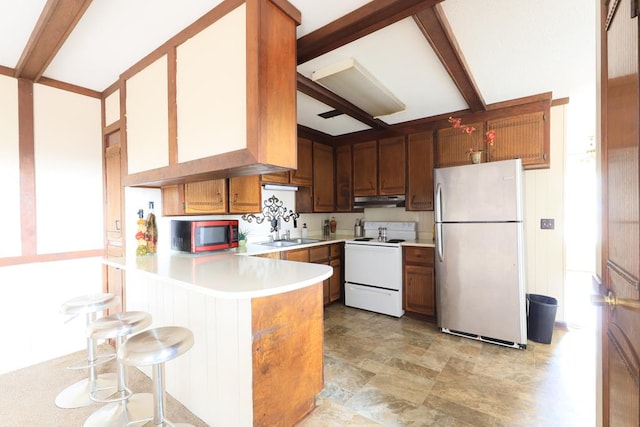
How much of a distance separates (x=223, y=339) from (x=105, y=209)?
209 cm

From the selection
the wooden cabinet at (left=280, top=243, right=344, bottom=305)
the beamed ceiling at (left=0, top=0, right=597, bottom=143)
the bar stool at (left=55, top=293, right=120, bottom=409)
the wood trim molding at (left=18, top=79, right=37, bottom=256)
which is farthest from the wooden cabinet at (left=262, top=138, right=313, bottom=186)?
the wood trim molding at (left=18, top=79, right=37, bottom=256)

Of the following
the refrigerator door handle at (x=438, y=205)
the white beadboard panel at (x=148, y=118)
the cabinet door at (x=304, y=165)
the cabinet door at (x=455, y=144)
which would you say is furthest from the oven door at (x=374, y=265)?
the white beadboard panel at (x=148, y=118)

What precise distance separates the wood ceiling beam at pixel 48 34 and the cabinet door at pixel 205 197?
121cm

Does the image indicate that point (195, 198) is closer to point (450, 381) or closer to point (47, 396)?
point (47, 396)

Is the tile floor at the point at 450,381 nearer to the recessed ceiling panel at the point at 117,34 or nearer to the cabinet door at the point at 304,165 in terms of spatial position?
the cabinet door at the point at 304,165

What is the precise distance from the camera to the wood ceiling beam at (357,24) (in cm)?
140

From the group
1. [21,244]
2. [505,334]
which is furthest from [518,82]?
[21,244]

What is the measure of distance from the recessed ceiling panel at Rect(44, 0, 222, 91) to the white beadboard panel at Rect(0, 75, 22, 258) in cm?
33

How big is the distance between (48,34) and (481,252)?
3.65m

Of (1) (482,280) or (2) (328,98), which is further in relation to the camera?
(1) (482,280)

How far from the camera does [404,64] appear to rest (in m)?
2.17

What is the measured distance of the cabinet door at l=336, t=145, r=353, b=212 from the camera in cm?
422

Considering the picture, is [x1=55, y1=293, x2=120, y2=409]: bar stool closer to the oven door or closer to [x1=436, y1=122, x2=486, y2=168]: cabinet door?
the oven door

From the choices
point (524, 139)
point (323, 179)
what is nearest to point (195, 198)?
point (323, 179)
